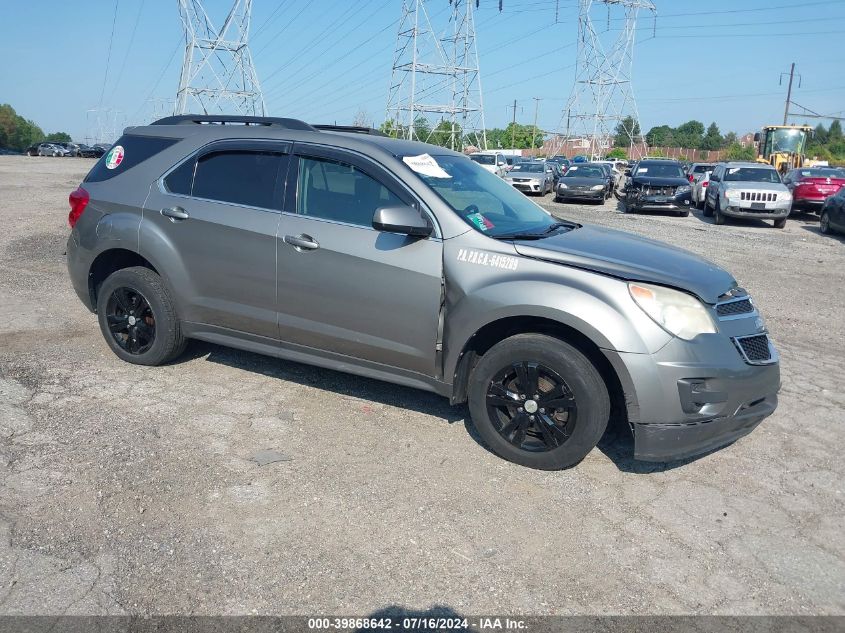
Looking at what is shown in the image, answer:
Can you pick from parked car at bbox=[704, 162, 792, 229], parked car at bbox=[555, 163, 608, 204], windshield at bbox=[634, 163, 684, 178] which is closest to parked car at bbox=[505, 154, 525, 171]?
parked car at bbox=[555, 163, 608, 204]

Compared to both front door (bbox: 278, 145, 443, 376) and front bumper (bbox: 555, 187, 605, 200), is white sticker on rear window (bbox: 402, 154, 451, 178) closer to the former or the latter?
front door (bbox: 278, 145, 443, 376)

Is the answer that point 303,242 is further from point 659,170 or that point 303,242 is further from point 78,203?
point 659,170

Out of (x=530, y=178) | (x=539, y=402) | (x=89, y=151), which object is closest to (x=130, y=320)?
(x=539, y=402)

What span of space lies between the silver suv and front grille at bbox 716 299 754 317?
0.5 inches

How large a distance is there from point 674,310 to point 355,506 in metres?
1.98

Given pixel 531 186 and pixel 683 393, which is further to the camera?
pixel 531 186

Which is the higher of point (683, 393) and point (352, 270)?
point (352, 270)

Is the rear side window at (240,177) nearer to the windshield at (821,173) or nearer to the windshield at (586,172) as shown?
the windshield at (821,173)

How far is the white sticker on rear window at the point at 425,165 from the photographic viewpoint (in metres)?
4.50

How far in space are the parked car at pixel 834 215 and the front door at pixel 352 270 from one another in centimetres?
1487

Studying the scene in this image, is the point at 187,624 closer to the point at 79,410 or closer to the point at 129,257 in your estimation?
the point at 79,410

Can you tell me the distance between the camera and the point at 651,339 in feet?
12.0

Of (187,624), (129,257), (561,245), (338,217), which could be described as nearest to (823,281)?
(561,245)

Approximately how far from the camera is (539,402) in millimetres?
3957
